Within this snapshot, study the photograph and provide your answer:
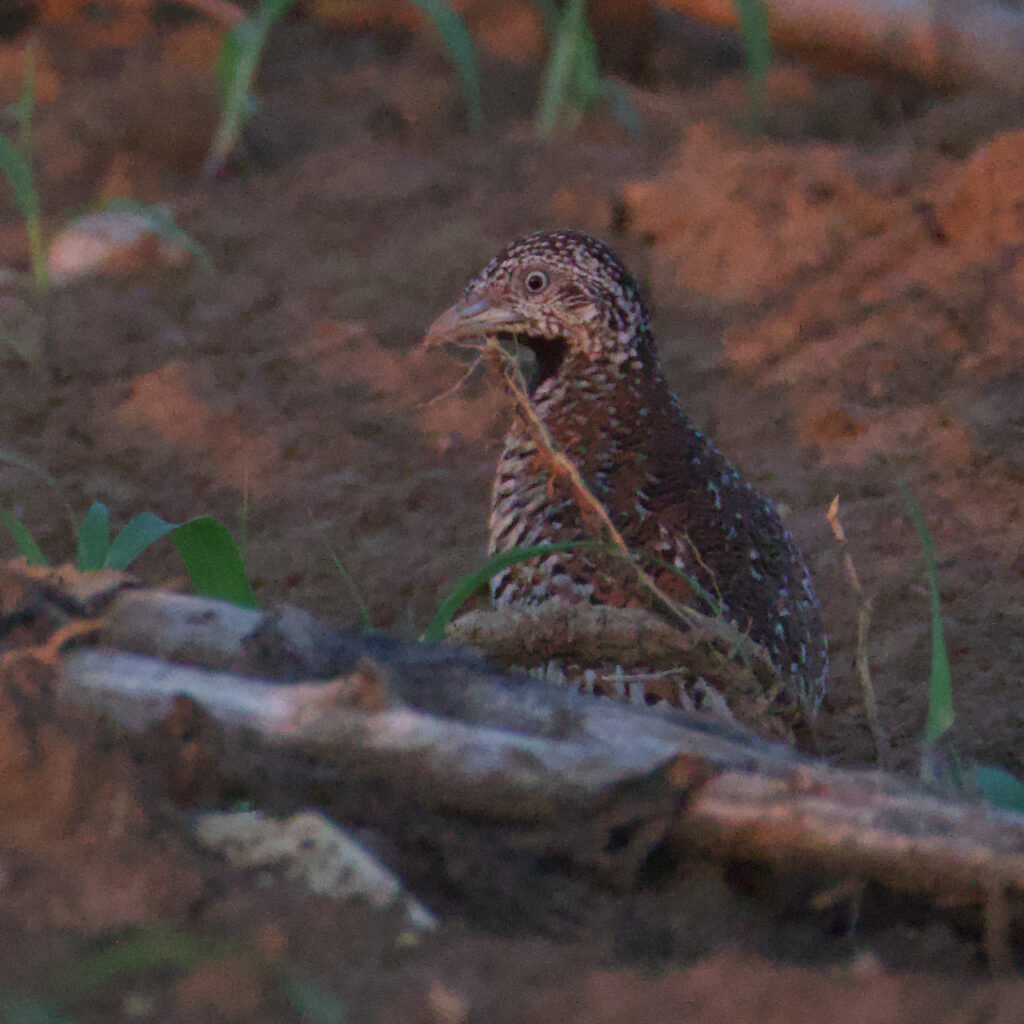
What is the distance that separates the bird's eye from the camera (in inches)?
119

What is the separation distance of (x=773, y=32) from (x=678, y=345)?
2300 millimetres

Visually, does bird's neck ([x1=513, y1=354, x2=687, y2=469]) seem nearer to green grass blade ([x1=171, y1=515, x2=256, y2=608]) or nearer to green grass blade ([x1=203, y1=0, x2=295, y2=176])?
green grass blade ([x1=171, y1=515, x2=256, y2=608])

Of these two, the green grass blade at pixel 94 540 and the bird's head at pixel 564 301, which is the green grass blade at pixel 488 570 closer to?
the green grass blade at pixel 94 540

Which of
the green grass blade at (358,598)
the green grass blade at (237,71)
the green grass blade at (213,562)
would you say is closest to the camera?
the green grass blade at (213,562)

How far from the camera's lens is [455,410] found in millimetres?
4121

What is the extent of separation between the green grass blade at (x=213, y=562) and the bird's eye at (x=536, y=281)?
3.61ft

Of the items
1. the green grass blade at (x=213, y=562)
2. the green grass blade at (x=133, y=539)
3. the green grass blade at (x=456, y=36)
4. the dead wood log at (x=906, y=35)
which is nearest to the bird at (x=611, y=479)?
the green grass blade at (x=213, y=562)

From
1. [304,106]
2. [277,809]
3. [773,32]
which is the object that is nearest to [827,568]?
[277,809]

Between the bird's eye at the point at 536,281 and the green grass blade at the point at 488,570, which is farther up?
the bird's eye at the point at 536,281

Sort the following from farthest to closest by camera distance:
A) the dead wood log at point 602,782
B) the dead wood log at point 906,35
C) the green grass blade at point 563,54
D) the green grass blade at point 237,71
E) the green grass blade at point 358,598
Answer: the dead wood log at point 906,35 → the green grass blade at point 563,54 → the green grass blade at point 237,71 → the green grass blade at point 358,598 → the dead wood log at point 602,782

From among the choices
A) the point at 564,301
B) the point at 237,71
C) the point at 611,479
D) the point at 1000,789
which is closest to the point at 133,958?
the point at 1000,789

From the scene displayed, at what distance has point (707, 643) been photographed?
215 centimetres

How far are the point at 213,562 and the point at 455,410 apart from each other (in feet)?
6.34

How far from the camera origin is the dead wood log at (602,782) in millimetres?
1447
